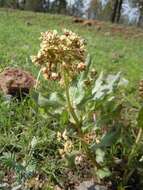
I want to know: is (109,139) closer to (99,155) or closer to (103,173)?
(99,155)

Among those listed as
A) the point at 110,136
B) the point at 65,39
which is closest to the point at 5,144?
the point at 110,136

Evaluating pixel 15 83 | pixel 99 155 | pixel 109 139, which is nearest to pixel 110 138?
pixel 109 139

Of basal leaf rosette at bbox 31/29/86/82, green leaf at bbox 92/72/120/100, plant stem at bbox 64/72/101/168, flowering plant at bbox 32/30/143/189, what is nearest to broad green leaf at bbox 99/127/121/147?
flowering plant at bbox 32/30/143/189

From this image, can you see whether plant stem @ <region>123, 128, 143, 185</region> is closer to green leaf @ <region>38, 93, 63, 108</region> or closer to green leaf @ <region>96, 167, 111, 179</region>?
green leaf @ <region>96, 167, 111, 179</region>

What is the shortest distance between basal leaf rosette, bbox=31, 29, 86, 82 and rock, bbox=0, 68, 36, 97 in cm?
182

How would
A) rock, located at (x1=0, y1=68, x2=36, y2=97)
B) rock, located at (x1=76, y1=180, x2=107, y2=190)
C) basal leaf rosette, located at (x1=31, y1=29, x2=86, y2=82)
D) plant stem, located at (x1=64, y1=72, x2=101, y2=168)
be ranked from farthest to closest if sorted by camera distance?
rock, located at (x1=0, y1=68, x2=36, y2=97)
rock, located at (x1=76, y1=180, x2=107, y2=190)
plant stem, located at (x1=64, y1=72, x2=101, y2=168)
basal leaf rosette, located at (x1=31, y1=29, x2=86, y2=82)

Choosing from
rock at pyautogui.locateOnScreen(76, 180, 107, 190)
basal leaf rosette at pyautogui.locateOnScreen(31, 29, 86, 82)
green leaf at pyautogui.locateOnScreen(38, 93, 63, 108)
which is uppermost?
basal leaf rosette at pyautogui.locateOnScreen(31, 29, 86, 82)

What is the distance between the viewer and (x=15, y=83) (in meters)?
4.63

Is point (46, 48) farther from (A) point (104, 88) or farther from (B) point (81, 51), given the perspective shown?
(A) point (104, 88)

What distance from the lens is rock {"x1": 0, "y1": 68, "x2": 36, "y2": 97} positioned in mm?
4641

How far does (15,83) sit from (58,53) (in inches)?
78.7

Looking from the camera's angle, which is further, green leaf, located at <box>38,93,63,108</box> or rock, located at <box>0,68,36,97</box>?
rock, located at <box>0,68,36,97</box>

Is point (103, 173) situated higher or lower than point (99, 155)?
lower

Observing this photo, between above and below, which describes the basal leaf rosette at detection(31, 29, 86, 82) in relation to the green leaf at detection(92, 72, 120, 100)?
above
